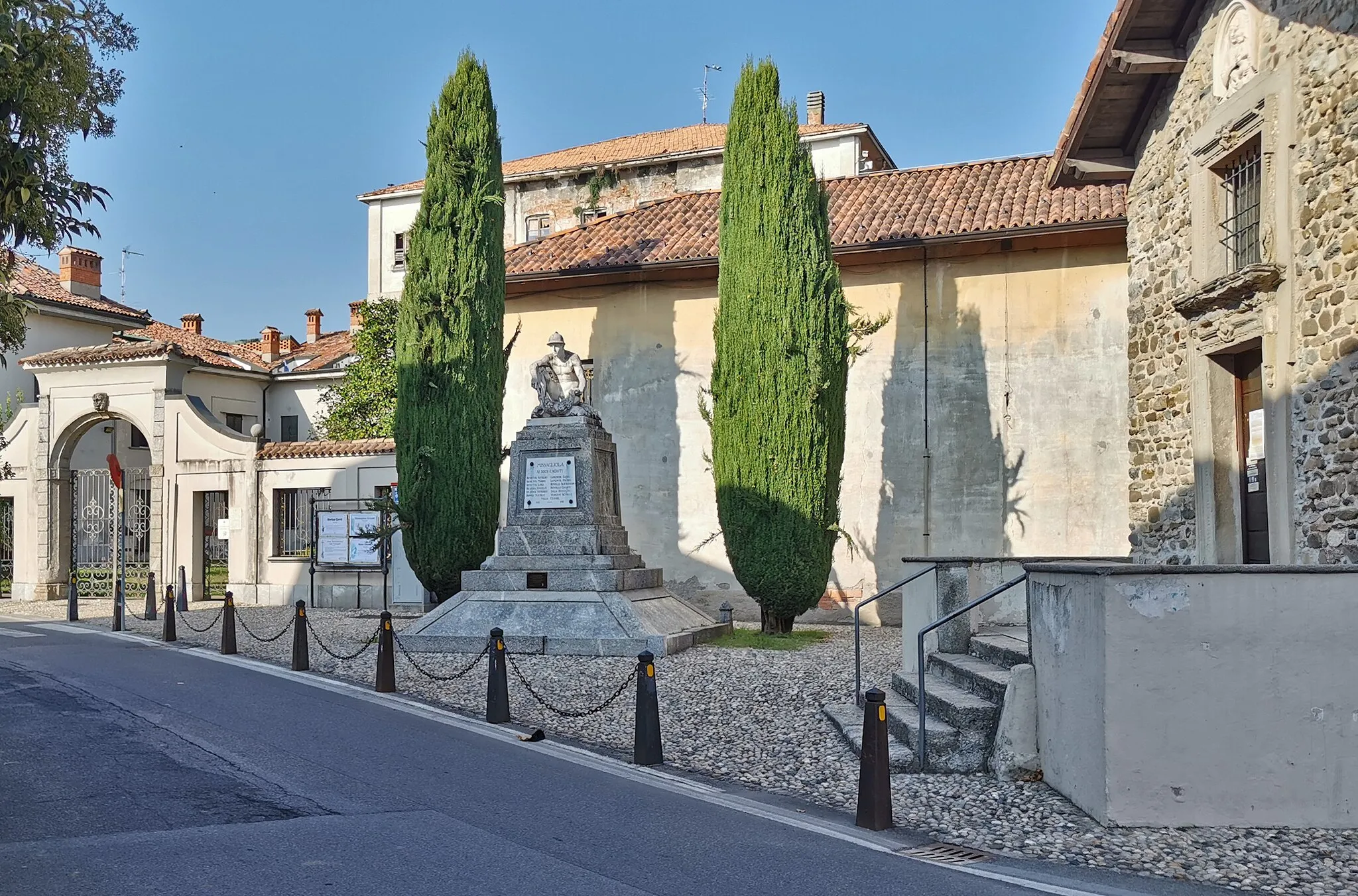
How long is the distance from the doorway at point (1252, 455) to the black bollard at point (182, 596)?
57.9 ft

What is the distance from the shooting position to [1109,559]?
13.0 metres

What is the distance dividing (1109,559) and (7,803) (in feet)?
34.8

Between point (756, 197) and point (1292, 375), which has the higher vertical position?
point (756, 197)

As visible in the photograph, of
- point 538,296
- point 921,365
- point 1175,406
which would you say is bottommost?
point 1175,406

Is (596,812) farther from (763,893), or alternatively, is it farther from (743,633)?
(743,633)

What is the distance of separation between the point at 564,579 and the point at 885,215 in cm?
947

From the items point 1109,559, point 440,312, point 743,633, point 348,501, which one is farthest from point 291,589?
point 1109,559

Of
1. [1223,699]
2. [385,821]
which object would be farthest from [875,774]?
[385,821]

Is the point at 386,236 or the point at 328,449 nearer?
the point at 328,449

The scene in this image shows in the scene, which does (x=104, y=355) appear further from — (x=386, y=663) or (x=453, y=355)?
(x=386, y=663)

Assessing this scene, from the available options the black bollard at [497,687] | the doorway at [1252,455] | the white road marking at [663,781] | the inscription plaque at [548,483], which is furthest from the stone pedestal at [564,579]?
the doorway at [1252,455]

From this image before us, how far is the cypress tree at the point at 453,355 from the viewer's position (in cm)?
1908

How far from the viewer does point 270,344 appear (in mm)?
44875

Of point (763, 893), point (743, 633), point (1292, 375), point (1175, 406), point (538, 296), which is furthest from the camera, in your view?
point (538, 296)
